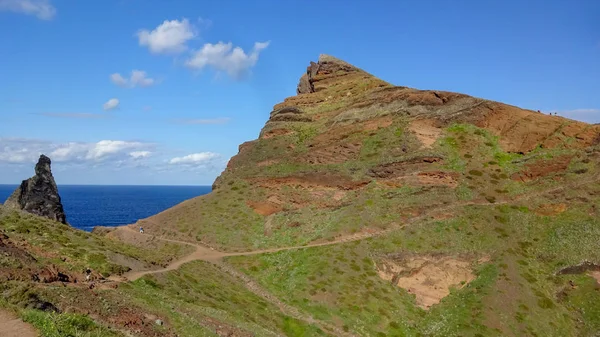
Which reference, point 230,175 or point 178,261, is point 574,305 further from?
point 230,175

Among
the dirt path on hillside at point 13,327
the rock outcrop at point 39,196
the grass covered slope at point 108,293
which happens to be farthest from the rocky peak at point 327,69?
the dirt path on hillside at point 13,327

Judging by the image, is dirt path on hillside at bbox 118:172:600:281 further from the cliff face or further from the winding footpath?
the cliff face

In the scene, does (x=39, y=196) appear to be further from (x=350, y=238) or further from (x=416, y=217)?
(x=416, y=217)

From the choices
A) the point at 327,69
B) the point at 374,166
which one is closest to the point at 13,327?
the point at 374,166

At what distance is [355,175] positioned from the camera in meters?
74.9

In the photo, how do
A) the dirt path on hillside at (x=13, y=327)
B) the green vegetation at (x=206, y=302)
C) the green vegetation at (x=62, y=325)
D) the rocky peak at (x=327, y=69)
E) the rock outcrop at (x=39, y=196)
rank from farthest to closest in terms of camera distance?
the rocky peak at (x=327, y=69) → the rock outcrop at (x=39, y=196) → the green vegetation at (x=206, y=302) → the green vegetation at (x=62, y=325) → the dirt path on hillside at (x=13, y=327)

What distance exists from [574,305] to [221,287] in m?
41.2

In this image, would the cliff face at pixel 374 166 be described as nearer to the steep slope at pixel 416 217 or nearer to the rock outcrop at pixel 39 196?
the steep slope at pixel 416 217

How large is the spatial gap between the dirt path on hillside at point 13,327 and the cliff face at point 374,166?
43947mm

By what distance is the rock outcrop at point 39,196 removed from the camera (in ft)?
214

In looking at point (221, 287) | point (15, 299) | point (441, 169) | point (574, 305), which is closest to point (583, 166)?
point (441, 169)

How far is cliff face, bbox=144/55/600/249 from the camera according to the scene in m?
67.1

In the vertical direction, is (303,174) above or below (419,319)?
above

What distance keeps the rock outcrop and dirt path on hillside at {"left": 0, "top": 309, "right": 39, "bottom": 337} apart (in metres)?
51.4
